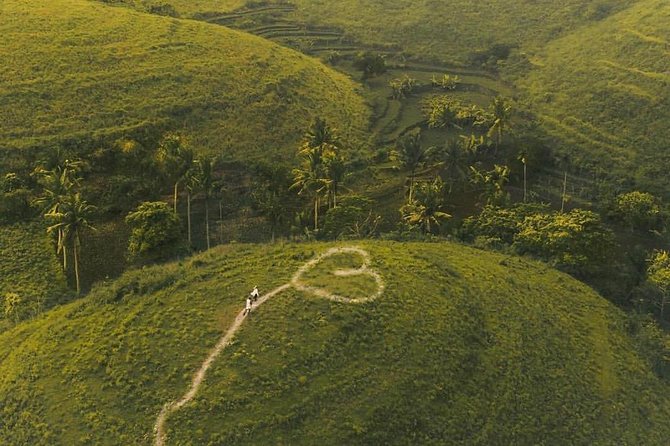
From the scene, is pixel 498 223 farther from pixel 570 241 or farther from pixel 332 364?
pixel 332 364

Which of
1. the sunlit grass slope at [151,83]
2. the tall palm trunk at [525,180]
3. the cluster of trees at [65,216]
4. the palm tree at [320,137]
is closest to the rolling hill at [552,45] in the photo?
the tall palm trunk at [525,180]

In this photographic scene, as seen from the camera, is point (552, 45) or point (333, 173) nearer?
point (333, 173)

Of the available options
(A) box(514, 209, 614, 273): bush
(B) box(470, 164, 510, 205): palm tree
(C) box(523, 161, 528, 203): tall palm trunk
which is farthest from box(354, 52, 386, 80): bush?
(A) box(514, 209, 614, 273): bush

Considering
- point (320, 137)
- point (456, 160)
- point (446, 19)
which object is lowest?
point (456, 160)

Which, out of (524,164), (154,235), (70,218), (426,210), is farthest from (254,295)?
(524,164)

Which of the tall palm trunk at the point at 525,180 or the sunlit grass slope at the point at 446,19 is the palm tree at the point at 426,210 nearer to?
the tall palm trunk at the point at 525,180

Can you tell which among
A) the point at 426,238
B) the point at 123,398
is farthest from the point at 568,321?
the point at 123,398
